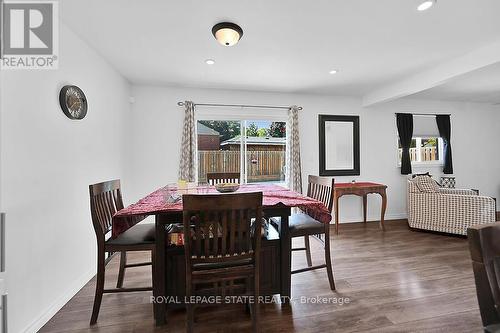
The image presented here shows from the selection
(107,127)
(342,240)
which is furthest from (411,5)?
(107,127)

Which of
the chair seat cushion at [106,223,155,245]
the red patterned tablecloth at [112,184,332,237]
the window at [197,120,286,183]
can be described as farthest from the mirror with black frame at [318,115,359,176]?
the chair seat cushion at [106,223,155,245]

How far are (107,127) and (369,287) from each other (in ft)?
11.1

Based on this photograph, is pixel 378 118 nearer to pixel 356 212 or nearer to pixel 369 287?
pixel 356 212

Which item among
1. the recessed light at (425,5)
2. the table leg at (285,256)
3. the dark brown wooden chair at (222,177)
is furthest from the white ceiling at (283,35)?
the table leg at (285,256)

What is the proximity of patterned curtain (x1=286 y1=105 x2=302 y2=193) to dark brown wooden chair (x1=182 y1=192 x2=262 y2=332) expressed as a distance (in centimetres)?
259

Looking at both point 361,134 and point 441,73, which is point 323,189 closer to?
point 441,73

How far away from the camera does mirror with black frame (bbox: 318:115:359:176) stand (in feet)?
14.2

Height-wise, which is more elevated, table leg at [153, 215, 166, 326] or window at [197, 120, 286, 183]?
window at [197, 120, 286, 183]

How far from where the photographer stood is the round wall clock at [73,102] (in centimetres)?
198

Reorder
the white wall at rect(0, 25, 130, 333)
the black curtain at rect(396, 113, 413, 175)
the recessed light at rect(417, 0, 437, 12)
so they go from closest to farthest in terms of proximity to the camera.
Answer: the white wall at rect(0, 25, 130, 333)
the recessed light at rect(417, 0, 437, 12)
the black curtain at rect(396, 113, 413, 175)

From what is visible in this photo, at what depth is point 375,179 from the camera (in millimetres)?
4539

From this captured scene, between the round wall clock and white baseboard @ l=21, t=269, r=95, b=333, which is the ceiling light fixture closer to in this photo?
the round wall clock

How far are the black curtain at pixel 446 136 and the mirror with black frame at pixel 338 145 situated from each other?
73.4 inches

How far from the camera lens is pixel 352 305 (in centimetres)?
190
